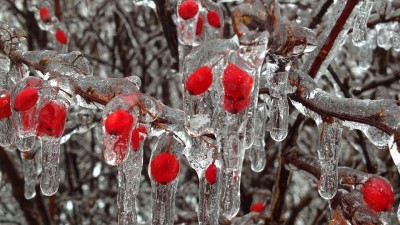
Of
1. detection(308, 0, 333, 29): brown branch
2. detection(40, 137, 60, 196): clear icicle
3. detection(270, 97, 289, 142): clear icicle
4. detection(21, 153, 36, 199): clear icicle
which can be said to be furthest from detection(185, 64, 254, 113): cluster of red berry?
detection(21, 153, 36, 199): clear icicle

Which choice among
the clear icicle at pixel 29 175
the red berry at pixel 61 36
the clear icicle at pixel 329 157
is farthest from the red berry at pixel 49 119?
the red berry at pixel 61 36

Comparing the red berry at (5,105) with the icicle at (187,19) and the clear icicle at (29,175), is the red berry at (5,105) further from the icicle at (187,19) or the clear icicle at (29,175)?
the clear icicle at (29,175)

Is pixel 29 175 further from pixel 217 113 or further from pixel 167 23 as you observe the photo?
pixel 217 113

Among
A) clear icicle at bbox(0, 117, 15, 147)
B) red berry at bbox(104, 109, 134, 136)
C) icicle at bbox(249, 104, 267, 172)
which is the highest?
red berry at bbox(104, 109, 134, 136)

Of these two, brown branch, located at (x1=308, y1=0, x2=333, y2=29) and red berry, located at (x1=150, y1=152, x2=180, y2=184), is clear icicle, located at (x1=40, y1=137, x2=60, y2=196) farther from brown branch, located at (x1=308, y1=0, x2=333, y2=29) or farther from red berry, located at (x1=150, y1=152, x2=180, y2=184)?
brown branch, located at (x1=308, y1=0, x2=333, y2=29)

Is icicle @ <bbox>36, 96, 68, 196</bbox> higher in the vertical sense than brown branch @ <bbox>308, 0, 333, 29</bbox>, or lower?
higher

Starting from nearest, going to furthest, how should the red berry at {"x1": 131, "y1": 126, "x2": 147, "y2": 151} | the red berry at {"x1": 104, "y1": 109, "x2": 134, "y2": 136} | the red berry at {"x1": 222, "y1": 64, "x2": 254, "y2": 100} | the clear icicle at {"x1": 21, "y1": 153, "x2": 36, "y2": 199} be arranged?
the red berry at {"x1": 222, "y1": 64, "x2": 254, "y2": 100} < the red berry at {"x1": 104, "y1": 109, "x2": 134, "y2": 136} < the red berry at {"x1": 131, "y1": 126, "x2": 147, "y2": 151} < the clear icicle at {"x1": 21, "y1": 153, "x2": 36, "y2": 199}

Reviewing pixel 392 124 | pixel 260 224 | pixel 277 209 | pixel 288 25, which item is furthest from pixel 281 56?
pixel 260 224
